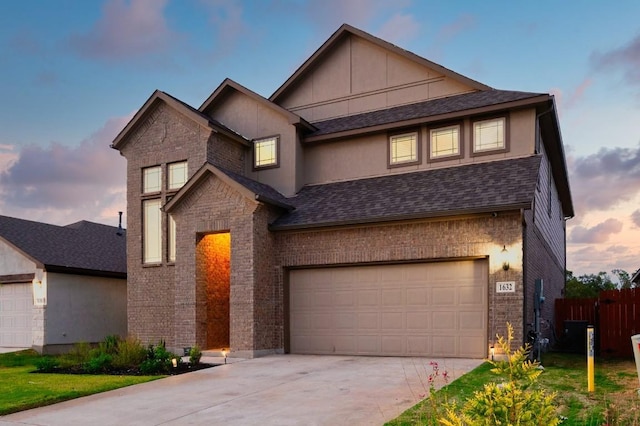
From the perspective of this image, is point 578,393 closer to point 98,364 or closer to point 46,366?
point 98,364

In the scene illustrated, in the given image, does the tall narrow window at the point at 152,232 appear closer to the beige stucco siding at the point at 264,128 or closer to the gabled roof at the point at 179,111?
the gabled roof at the point at 179,111

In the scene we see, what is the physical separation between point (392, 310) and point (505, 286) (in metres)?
3.11

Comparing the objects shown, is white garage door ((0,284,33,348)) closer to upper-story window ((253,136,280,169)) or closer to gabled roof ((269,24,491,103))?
upper-story window ((253,136,280,169))

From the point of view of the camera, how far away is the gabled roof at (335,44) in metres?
17.1

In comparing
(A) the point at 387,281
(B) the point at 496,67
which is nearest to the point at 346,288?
(A) the point at 387,281

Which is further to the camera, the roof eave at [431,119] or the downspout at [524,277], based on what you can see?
the roof eave at [431,119]

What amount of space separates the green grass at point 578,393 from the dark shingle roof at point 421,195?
399 centimetres

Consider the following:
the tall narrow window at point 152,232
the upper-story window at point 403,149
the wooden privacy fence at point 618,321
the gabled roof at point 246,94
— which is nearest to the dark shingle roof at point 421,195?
the upper-story window at point 403,149

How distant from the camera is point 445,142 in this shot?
627 inches

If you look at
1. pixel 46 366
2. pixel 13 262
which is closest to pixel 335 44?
pixel 46 366

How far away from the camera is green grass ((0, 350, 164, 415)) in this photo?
9219 mm

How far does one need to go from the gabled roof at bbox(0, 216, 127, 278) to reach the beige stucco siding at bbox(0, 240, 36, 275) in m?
0.37

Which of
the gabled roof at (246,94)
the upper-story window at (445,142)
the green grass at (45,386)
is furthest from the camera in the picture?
the gabled roof at (246,94)

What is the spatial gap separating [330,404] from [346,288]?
22.5ft
